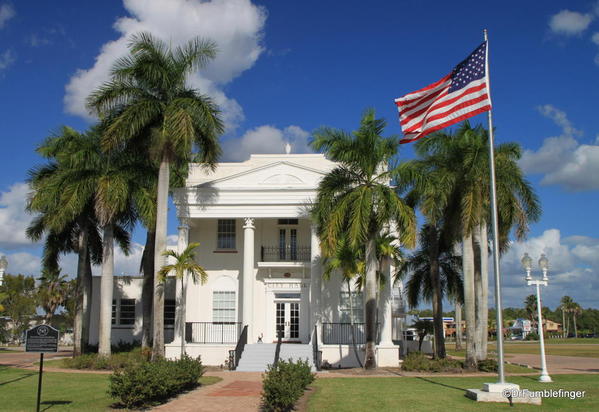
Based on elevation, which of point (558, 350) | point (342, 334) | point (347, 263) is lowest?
point (558, 350)

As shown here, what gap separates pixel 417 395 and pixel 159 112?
15.1 m

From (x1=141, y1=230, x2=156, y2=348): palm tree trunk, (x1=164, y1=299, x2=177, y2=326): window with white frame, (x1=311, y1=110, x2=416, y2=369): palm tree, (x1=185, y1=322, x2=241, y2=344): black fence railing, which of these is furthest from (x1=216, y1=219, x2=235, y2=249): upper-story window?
(x1=311, y1=110, x2=416, y2=369): palm tree

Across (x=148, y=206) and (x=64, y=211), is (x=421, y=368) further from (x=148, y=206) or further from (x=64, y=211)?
(x=64, y=211)

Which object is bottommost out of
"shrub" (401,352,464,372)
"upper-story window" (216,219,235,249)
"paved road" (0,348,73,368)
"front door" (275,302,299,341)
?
"paved road" (0,348,73,368)

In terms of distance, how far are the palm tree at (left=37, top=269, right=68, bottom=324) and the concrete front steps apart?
32159mm

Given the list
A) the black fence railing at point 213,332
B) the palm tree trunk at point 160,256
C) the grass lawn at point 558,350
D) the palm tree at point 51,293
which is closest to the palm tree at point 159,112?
the palm tree trunk at point 160,256

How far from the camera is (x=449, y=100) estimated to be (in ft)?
52.0

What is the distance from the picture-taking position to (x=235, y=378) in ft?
67.3

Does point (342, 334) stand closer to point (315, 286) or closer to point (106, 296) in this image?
point (315, 286)

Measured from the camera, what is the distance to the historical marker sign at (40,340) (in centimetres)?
1286

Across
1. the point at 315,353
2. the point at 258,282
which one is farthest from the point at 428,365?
the point at 258,282

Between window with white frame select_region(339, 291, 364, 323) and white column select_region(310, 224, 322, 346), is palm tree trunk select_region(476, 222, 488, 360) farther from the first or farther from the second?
white column select_region(310, 224, 322, 346)

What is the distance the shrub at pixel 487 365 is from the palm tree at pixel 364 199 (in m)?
4.36

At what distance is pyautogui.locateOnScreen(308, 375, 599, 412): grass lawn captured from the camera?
13261 millimetres
